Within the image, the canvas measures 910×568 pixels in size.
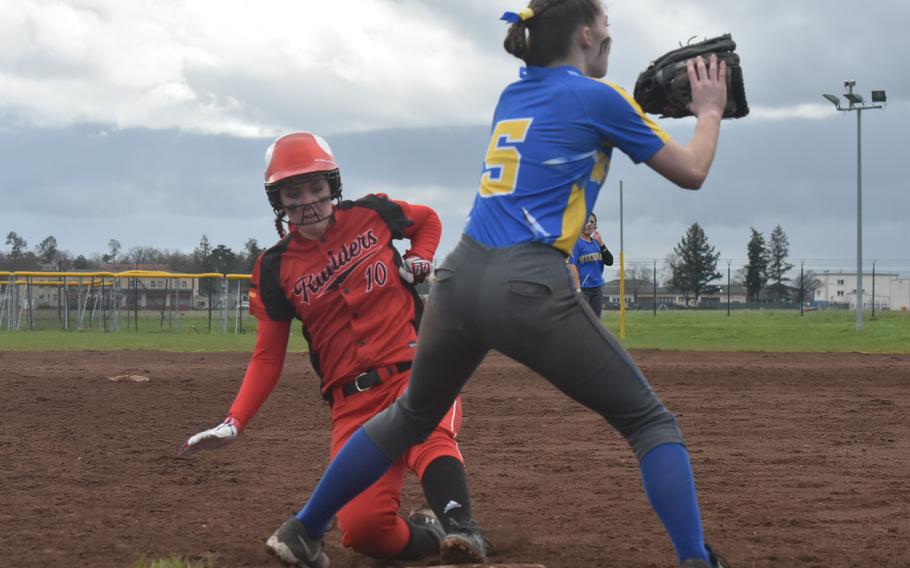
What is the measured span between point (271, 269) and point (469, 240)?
162 centimetres

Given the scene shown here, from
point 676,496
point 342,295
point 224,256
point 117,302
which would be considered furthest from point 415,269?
point 224,256

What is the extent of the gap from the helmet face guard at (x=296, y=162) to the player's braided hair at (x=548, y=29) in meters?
1.33

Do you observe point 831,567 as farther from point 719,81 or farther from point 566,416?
point 566,416

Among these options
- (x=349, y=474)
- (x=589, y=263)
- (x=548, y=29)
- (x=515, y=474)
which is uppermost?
(x=548, y=29)

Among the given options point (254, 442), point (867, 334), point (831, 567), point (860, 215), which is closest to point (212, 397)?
point (254, 442)

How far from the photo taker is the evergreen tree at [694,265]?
78.0m

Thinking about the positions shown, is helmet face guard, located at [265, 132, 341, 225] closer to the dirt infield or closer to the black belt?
the black belt

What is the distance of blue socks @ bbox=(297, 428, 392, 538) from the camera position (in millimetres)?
3895

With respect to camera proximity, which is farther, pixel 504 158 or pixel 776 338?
pixel 776 338

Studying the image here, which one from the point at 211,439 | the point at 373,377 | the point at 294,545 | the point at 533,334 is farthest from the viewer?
the point at 373,377

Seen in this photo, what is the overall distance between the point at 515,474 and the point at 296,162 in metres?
3.10

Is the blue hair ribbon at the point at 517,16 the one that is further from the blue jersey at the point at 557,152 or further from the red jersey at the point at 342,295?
the red jersey at the point at 342,295

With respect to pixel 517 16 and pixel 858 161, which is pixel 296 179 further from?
pixel 858 161

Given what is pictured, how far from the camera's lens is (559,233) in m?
3.36
